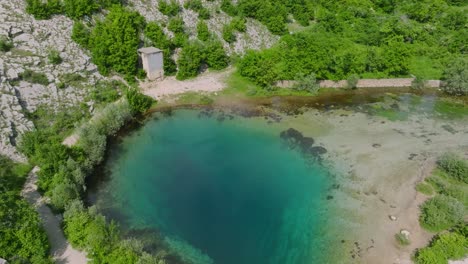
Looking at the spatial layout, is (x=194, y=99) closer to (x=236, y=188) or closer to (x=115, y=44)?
(x=115, y=44)

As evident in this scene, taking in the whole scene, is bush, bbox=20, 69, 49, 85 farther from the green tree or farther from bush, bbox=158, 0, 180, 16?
bush, bbox=158, 0, 180, 16

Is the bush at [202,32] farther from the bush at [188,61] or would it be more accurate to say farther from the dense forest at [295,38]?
the bush at [188,61]

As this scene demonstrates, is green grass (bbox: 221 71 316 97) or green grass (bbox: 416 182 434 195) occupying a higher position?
green grass (bbox: 221 71 316 97)

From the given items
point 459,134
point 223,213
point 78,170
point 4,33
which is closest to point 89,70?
point 4,33

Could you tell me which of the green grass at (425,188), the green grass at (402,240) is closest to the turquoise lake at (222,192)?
the green grass at (402,240)

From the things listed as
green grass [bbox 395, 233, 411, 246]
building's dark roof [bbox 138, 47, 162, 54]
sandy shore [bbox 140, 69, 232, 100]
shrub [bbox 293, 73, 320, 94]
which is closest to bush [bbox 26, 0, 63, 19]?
building's dark roof [bbox 138, 47, 162, 54]
